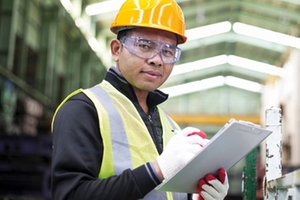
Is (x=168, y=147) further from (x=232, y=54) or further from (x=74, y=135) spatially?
(x=232, y=54)

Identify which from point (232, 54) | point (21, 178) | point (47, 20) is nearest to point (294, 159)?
point (21, 178)

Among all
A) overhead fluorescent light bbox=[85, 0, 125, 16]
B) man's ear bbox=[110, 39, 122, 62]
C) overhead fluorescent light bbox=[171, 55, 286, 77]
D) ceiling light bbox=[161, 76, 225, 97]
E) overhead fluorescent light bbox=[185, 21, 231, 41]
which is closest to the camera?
man's ear bbox=[110, 39, 122, 62]

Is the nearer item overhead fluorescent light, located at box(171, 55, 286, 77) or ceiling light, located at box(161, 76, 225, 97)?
overhead fluorescent light, located at box(171, 55, 286, 77)

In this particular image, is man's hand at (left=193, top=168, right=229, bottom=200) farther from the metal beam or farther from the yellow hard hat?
the metal beam

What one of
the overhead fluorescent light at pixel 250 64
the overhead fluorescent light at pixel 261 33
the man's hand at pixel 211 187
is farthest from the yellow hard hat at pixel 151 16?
the overhead fluorescent light at pixel 250 64

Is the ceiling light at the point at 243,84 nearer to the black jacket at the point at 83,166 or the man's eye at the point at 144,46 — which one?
the man's eye at the point at 144,46

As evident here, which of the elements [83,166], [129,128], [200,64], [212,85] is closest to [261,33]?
[200,64]

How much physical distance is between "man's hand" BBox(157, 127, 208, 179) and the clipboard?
0.03m

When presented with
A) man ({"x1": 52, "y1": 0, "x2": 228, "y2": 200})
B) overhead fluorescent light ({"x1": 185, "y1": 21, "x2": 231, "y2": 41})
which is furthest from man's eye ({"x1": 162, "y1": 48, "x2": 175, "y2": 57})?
overhead fluorescent light ({"x1": 185, "y1": 21, "x2": 231, "y2": 41})

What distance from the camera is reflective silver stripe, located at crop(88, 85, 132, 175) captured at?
6.38ft

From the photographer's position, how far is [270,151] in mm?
2373

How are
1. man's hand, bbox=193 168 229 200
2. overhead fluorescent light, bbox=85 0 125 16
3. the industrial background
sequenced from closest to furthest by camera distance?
1. man's hand, bbox=193 168 229 200
2. the industrial background
3. overhead fluorescent light, bbox=85 0 125 16

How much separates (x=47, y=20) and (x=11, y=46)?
4247 millimetres

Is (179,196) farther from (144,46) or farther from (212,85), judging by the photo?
(212,85)
